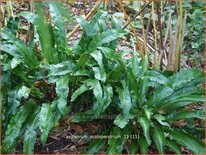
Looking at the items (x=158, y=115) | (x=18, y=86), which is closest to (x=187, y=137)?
(x=158, y=115)

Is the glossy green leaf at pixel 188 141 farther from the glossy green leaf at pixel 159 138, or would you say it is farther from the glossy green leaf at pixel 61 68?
the glossy green leaf at pixel 61 68

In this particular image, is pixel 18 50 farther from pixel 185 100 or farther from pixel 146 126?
pixel 185 100

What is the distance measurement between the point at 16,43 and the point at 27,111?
1.63 feet

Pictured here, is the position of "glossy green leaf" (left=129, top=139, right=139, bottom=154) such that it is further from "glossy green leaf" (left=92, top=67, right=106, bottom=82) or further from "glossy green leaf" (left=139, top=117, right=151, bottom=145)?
"glossy green leaf" (left=92, top=67, right=106, bottom=82)

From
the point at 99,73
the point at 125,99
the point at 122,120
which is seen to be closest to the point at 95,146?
the point at 122,120

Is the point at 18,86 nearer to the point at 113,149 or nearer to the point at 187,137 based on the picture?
the point at 113,149

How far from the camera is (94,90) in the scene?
240cm

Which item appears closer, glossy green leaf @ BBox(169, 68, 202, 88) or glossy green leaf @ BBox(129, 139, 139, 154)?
glossy green leaf @ BBox(129, 139, 139, 154)

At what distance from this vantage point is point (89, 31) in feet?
8.92

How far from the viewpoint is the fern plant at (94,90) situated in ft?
7.95

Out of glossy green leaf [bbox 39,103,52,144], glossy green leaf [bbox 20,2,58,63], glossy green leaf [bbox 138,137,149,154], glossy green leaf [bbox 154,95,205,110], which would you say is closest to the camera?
glossy green leaf [bbox 39,103,52,144]

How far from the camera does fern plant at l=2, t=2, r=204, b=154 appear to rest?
242cm

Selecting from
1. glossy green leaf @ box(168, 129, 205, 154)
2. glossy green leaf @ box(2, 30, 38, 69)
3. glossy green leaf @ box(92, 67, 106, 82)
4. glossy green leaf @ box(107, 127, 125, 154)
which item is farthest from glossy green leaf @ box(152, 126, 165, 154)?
glossy green leaf @ box(2, 30, 38, 69)

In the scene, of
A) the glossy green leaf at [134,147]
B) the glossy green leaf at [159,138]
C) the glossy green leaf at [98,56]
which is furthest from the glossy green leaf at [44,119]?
the glossy green leaf at [159,138]
